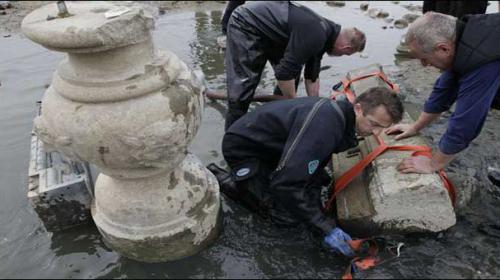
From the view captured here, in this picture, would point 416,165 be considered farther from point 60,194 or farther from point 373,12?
point 373,12

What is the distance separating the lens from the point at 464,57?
9.20 feet

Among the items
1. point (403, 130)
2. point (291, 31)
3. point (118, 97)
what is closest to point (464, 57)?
point (403, 130)

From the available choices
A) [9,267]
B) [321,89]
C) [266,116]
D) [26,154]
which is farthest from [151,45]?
[321,89]

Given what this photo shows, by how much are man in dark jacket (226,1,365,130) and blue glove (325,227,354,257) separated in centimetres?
168

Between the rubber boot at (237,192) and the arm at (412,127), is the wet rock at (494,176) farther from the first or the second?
the rubber boot at (237,192)

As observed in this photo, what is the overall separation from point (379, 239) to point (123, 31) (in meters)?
2.06

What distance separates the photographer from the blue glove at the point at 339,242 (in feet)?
9.00

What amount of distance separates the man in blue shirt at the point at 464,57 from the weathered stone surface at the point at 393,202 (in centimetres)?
15

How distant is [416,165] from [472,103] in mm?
528

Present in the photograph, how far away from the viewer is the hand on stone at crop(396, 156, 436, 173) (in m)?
2.95

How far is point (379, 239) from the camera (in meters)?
2.93

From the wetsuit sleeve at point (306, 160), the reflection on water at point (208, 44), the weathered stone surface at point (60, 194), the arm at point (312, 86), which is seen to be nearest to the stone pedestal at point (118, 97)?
the weathered stone surface at point (60, 194)

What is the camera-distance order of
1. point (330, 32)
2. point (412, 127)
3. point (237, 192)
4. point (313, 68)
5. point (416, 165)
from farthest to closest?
point (313, 68) < point (330, 32) < point (412, 127) < point (237, 192) < point (416, 165)

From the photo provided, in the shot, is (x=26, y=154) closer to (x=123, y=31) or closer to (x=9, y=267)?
(x=9, y=267)
